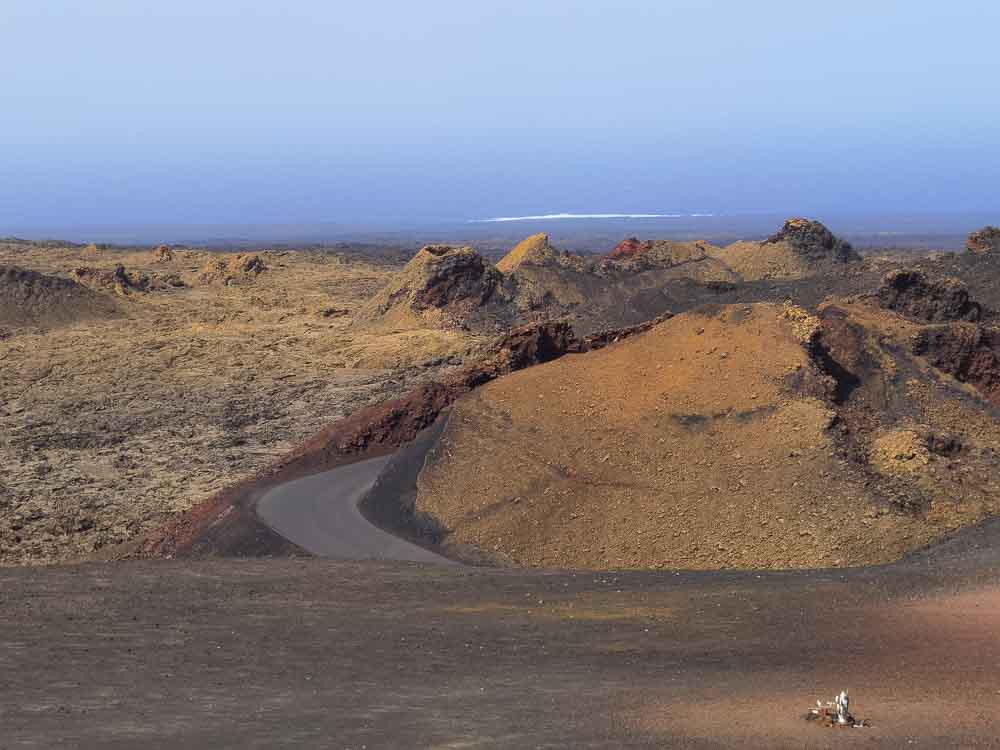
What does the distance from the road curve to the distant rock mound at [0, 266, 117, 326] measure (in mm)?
33436

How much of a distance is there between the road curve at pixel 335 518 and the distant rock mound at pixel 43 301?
3344cm

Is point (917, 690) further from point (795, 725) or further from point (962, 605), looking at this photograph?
point (962, 605)

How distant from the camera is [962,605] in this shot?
14.3 m

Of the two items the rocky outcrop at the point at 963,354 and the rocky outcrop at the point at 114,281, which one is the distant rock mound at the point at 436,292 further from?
the rocky outcrop at the point at 963,354

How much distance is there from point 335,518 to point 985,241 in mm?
33495

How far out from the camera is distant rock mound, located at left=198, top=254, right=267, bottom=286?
72688 mm

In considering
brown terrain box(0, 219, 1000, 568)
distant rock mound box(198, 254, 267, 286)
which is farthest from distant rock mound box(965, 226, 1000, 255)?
distant rock mound box(198, 254, 267, 286)

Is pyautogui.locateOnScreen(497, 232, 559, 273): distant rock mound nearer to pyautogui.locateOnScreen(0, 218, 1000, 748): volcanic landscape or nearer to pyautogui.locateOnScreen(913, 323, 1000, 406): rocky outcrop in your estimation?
pyautogui.locateOnScreen(0, 218, 1000, 748): volcanic landscape

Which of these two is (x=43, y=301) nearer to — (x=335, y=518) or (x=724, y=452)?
(x=335, y=518)

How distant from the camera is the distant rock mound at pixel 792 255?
59.0 m

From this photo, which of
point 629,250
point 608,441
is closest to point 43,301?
point 629,250

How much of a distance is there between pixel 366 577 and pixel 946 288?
20.1 meters

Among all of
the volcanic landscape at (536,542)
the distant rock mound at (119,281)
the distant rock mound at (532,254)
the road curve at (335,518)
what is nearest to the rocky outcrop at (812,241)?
the distant rock mound at (532,254)

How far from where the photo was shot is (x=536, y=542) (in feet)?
65.1
